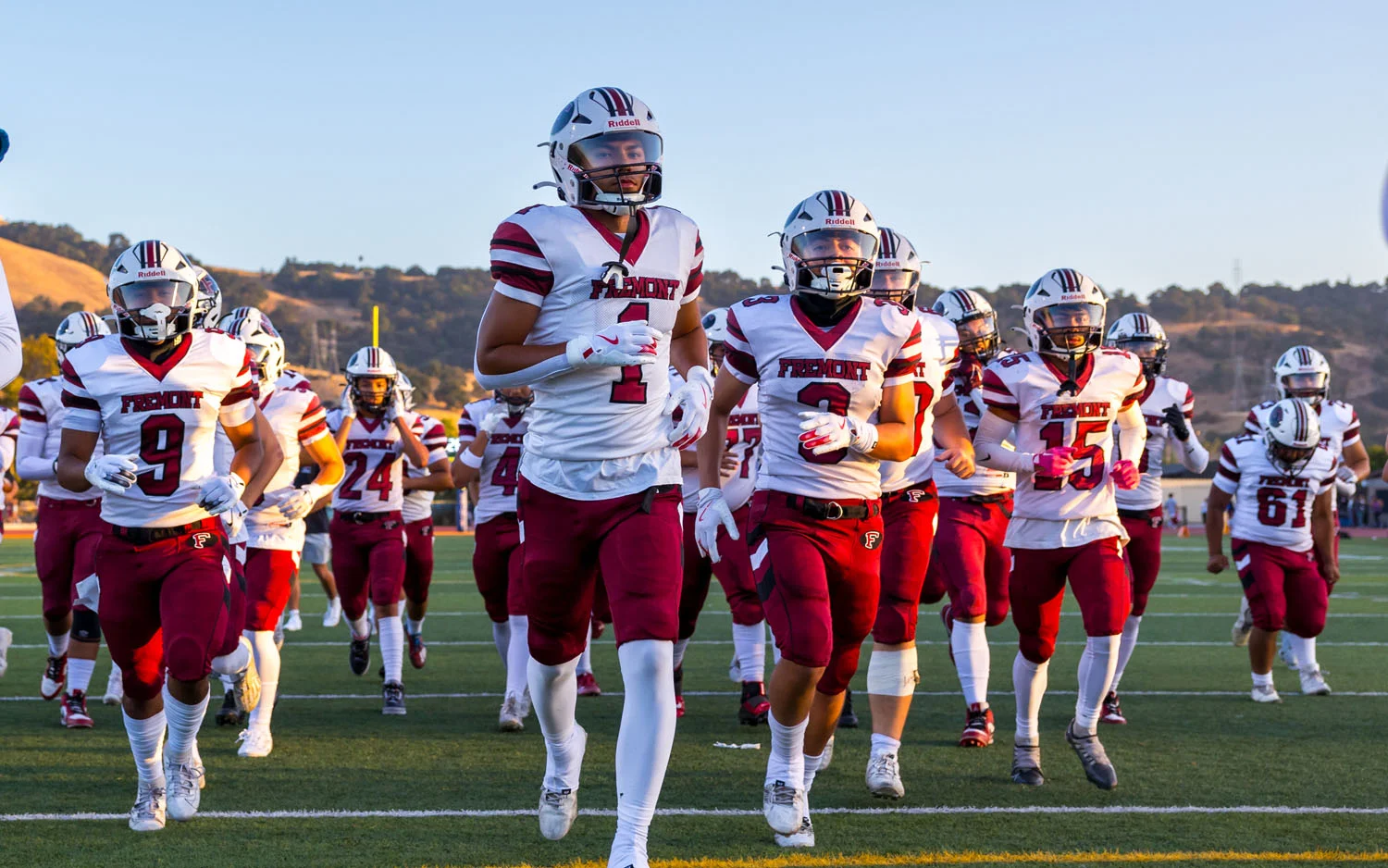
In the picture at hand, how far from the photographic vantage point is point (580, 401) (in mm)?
4527

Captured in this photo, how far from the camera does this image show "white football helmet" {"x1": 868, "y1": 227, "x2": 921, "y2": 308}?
7270 mm

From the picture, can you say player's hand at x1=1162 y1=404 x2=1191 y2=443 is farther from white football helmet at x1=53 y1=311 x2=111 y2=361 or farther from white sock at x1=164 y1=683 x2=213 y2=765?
white football helmet at x1=53 y1=311 x2=111 y2=361

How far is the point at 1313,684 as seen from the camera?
930cm

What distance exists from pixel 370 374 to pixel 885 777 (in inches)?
180

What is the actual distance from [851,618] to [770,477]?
1.94ft

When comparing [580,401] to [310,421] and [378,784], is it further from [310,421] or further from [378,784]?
[310,421]

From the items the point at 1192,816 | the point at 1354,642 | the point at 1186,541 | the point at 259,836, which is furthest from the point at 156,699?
the point at 1186,541

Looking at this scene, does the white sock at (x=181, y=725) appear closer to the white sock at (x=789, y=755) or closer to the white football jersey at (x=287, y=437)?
the white football jersey at (x=287, y=437)

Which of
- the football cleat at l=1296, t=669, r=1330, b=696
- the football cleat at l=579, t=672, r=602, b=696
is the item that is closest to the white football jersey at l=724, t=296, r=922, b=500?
the football cleat at l=579, t=672, r=602, b=696

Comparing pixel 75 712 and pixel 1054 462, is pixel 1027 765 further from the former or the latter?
pixel 75 712

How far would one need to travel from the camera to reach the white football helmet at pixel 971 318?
330 inches

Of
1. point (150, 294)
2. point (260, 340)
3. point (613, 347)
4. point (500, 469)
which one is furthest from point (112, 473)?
point (500, 469)

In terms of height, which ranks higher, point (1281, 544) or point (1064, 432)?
point (1064, 432)

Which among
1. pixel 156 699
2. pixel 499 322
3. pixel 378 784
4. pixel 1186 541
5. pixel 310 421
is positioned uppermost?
pixel 499 322
